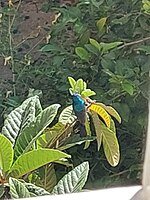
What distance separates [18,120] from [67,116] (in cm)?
12

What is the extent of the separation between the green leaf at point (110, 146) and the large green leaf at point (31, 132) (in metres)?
0.14

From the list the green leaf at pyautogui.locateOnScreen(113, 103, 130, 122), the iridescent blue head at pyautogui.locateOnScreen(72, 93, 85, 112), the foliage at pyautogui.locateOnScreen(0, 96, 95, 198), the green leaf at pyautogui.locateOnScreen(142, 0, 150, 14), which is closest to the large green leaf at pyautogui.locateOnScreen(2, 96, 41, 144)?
the foliage at pyautogui.locateOnScreen(0, 96, 95, 198)

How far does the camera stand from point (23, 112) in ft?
4.06

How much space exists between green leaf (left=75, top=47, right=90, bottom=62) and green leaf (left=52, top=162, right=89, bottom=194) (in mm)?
275

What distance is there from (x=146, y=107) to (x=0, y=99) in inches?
14.3

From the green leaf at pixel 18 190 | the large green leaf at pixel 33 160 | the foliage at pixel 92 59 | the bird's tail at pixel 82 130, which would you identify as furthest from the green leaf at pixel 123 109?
the green leaf at pixel 18 190

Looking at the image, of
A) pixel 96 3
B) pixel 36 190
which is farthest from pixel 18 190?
pixel 96 3

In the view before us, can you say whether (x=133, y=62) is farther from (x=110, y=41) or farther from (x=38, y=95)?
(x=38, y=95)

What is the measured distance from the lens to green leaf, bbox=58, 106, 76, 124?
127 centimetres

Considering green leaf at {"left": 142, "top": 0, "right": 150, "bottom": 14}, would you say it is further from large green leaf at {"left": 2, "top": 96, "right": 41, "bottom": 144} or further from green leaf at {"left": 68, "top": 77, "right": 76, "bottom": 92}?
large green leaf at {"left": 2, "top": 96, "right": 41, "bottom": 144}

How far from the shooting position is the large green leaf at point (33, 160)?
1.19 meters

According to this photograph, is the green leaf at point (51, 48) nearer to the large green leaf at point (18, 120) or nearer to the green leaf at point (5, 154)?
the large green leaf at point (18, 120)

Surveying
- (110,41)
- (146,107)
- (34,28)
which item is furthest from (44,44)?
(146,107)

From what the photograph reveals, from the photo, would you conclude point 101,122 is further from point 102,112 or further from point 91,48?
point 91,48
